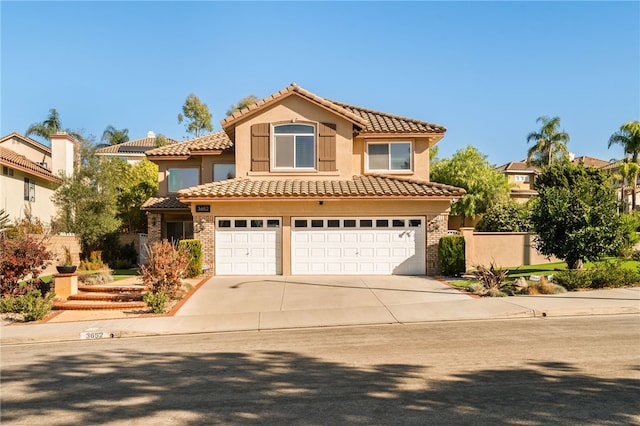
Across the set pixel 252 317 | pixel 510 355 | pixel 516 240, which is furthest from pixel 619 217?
pixel 252 317

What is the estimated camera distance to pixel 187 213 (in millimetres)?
25156

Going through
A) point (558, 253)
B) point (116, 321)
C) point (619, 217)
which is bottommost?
point (116, 321)

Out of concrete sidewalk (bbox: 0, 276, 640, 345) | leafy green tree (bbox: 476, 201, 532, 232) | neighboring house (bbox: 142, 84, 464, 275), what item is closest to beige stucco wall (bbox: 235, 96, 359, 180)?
neighboring house (bbox: 142, 84, 464, 275)

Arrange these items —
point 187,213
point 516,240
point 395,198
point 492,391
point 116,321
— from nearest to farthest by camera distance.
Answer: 1. point 492,391
2. point 116,321
3. point 395,198
4. point 516,240
5. point 187,213

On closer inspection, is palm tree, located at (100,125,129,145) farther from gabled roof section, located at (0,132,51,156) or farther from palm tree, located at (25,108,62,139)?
gabled roof section, located at (0,132,51,156)

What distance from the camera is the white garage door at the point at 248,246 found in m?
19.6

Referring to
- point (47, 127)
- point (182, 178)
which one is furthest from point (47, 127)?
point (182, 178)

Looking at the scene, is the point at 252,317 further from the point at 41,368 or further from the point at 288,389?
the point at 288,389

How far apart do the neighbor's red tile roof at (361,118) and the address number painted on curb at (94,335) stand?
11764 millimetres

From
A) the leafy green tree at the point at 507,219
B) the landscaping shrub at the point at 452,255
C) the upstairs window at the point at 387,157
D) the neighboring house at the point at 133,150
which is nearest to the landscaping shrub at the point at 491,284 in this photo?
the landscaping shrub at the point at 452,255

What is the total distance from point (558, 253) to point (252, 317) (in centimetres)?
1174

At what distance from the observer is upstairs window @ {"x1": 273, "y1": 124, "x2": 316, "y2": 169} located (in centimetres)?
2111

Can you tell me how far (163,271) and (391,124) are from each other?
13.2 metres

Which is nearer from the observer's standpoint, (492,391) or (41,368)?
(492,391)
